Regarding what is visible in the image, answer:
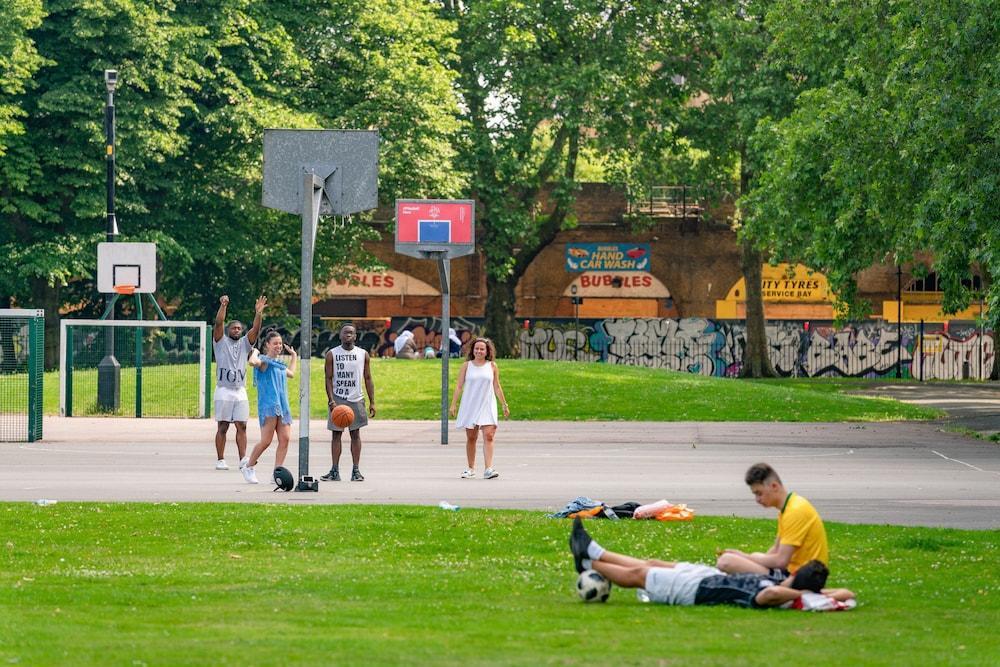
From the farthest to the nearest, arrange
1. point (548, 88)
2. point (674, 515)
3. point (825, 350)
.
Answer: point (825, 350) → point (548, 88) → point (674, 515)

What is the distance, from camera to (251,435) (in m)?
26.2

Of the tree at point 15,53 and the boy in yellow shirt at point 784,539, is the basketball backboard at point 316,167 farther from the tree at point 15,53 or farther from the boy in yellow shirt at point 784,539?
the tree at point 15,53

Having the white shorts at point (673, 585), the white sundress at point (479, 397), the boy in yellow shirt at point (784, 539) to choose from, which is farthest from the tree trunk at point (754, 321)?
the white shorts at point (673, 585)

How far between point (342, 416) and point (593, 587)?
8.65 metres

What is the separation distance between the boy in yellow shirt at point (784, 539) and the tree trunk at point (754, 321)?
4156cm

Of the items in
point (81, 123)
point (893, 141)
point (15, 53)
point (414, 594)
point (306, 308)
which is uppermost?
point (15, 53)

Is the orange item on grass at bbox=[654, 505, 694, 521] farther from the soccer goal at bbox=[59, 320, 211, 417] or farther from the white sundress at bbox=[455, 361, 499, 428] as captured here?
the soccer goal at bbox=[59, 320, 211, 417]

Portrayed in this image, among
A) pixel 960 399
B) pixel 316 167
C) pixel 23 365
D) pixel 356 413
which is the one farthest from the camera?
pixel 960 399

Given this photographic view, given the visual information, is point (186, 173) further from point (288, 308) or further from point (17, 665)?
point (17, 665)

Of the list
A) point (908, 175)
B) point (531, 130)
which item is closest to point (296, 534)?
point (908, 175)

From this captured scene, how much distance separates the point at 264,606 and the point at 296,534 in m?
3.59

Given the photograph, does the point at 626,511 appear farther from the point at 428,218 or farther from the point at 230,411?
the point at 428,218

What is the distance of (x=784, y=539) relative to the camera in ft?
33.2

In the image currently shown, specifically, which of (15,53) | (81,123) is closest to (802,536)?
(15,53)
